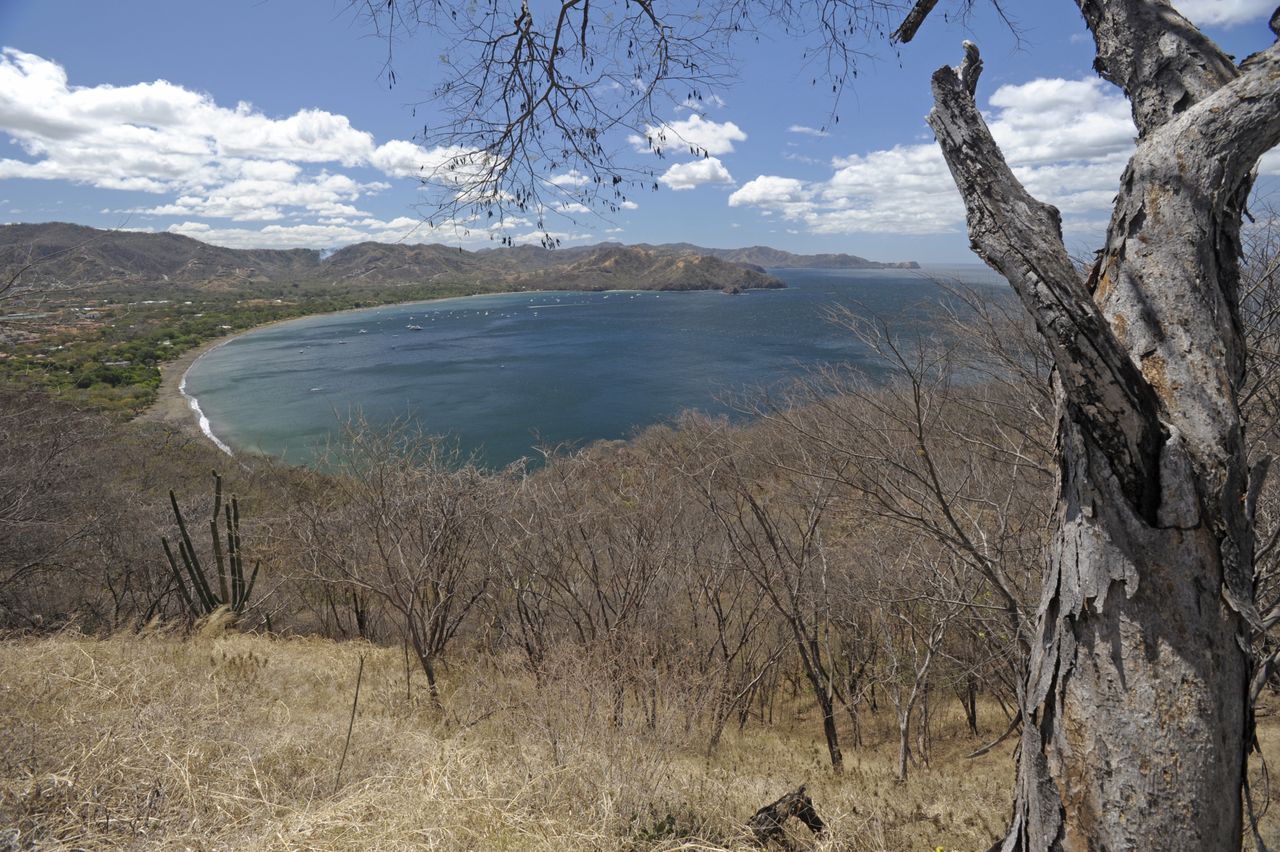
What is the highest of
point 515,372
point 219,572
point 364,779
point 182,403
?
point 364,779

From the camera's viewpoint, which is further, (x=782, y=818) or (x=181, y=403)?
(x=181, y=403)

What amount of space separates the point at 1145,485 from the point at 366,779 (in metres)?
4.70

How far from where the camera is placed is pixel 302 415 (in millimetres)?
45250

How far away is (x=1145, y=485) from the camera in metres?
1.61

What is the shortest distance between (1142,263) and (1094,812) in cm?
138

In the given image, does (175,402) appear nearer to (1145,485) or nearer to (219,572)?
(219,572)

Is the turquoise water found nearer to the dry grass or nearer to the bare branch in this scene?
the dry grass

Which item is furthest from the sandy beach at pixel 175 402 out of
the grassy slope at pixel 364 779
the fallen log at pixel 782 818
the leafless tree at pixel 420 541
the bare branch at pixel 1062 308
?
the bare branch at pixel 1062 308

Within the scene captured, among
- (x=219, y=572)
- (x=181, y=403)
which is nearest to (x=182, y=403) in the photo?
(x=181, y=403)

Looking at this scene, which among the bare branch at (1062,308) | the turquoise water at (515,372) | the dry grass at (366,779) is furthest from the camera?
the turquoise water at (515,372)

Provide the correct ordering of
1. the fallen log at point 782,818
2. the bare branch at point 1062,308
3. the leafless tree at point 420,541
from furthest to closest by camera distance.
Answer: the leafless tree at point 420,541, the fallen log at point 782,818, the bare branch at point 1062,308

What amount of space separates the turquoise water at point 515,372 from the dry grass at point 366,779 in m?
6.12

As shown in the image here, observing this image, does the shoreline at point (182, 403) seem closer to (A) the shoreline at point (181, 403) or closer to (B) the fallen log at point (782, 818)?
(A) the shoreline at point (181, 403)

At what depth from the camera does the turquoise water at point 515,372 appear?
3784 centimetres
